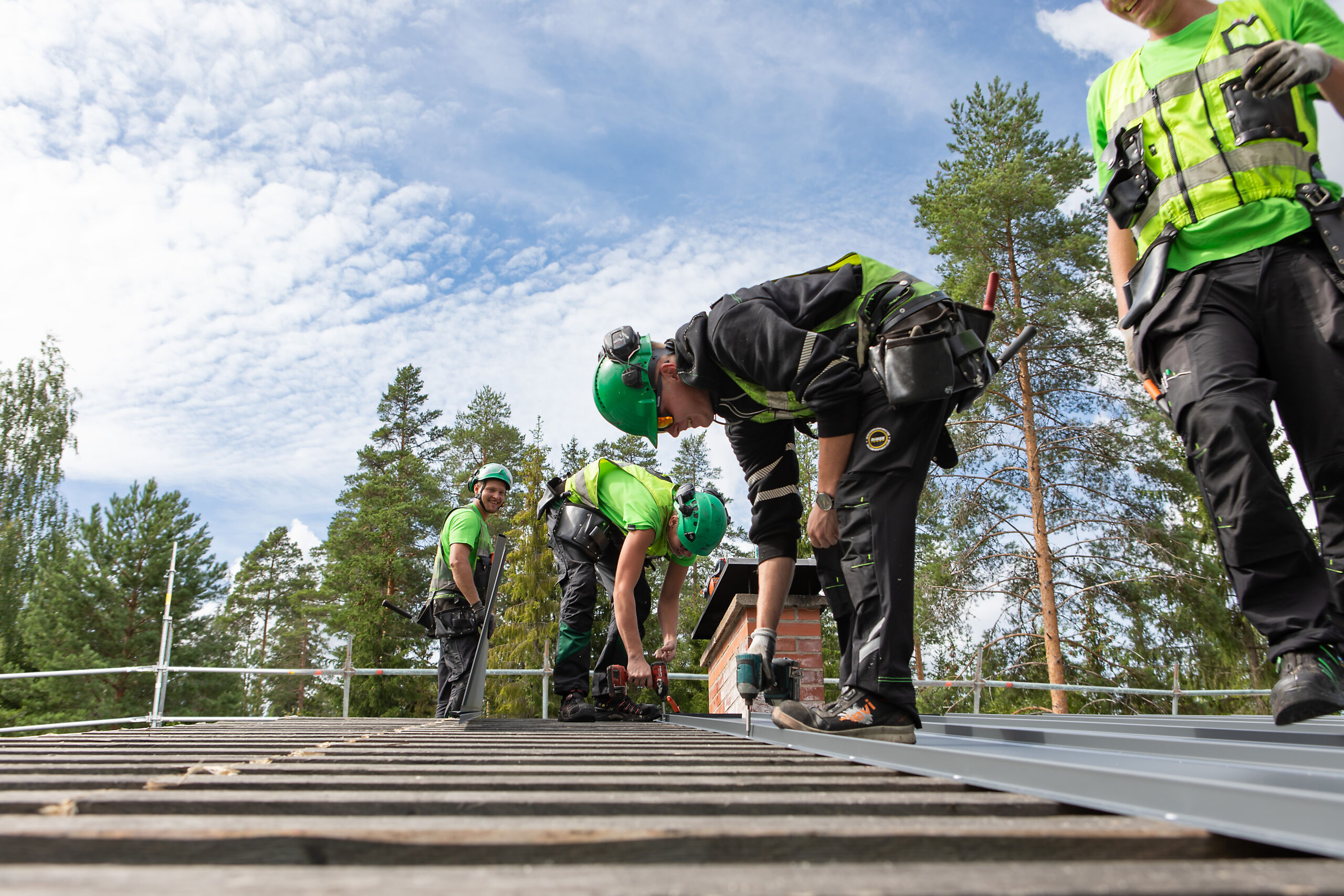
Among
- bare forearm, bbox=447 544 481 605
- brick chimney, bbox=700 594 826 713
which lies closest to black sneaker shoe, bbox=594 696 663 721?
brick chimney, bbox=700 594 826 713

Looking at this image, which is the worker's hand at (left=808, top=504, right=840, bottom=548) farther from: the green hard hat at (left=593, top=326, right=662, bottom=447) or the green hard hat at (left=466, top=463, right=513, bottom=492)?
the green hard hat at (left=466, top=463, right=513, bottom=492)

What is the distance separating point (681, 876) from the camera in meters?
0.60

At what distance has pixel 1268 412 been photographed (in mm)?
1936

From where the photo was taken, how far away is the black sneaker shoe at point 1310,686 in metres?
1.66

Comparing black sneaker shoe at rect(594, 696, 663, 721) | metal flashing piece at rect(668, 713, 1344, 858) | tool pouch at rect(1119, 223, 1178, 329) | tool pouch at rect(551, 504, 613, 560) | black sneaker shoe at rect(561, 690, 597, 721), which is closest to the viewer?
metal flashing piece at rect(668, 713, 1344, 858)

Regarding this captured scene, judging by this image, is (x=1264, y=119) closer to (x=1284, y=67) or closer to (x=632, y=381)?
(x=1284, y=67)

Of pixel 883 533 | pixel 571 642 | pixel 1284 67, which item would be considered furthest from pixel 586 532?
pixel 1284 67

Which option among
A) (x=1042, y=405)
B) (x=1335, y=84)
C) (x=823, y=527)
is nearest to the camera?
(x=1335, y=84)

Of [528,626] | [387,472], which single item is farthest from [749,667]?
[387,472]

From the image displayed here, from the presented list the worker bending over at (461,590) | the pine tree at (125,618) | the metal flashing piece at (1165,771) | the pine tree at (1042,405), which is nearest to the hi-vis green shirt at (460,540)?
the worker bending over at (461,590)

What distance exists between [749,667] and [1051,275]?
16.4m

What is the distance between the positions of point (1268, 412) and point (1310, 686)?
64cm

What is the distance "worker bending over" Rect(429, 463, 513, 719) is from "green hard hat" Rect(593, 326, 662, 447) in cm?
303

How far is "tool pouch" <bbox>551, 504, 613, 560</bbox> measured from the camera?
186 inches
